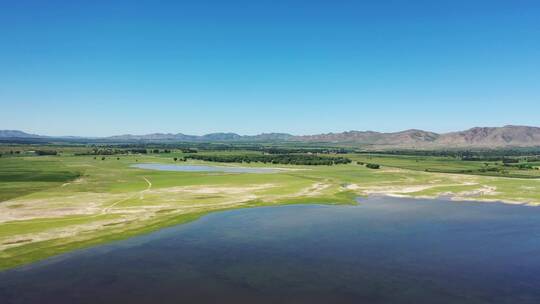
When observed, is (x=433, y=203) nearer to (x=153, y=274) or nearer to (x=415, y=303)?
(x=415, y=303)

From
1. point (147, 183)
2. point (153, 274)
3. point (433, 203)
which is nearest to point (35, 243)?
point (153, 274)

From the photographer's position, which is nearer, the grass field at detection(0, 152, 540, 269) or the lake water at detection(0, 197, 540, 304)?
the lake water at detection(0, 197, 540, 304)

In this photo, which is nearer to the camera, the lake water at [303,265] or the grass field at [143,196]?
the lake water at [303,265]

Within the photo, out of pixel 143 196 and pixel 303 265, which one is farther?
pixel 143 196

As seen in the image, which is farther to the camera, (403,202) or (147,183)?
(147,183)

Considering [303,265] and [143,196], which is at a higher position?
[143,196]
